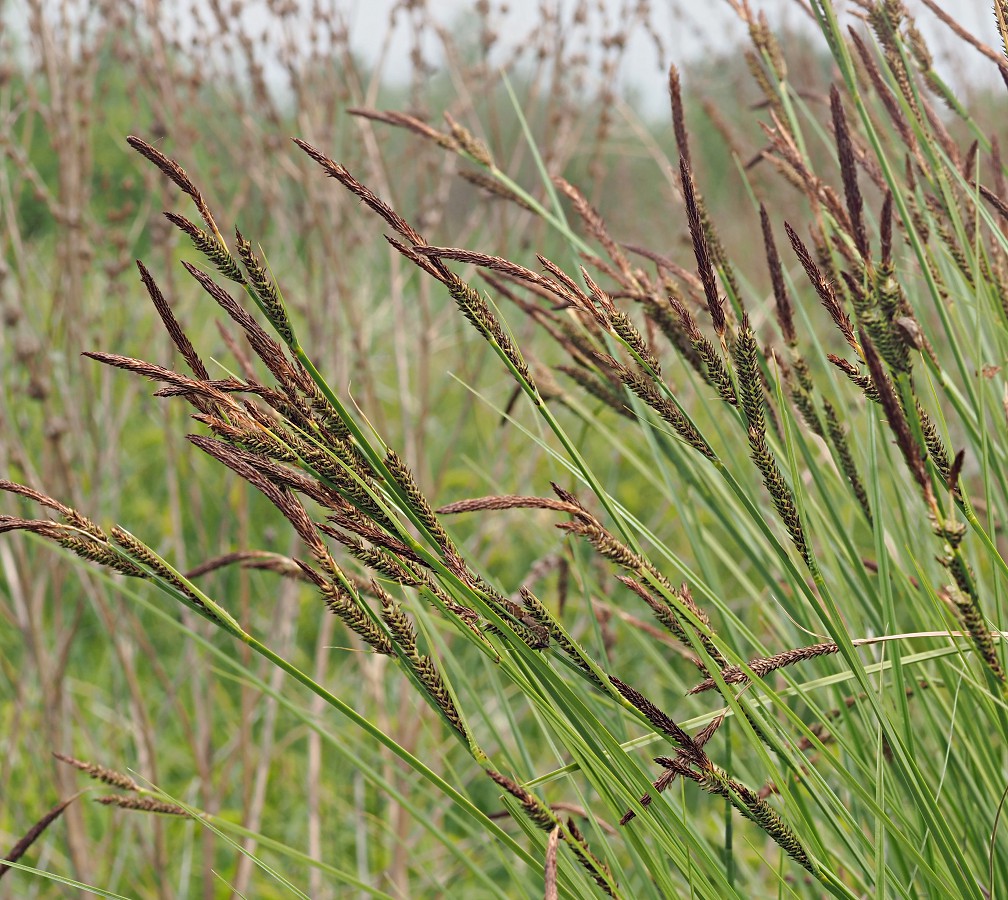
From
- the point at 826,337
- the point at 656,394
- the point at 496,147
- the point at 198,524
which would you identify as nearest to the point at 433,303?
the point at 826,337

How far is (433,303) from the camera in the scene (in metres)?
7.14

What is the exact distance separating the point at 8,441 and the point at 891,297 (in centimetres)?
185

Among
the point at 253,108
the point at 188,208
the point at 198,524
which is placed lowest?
the point at 198,524

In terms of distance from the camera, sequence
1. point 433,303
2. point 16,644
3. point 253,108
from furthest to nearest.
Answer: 1. point 433,303
2. point 16,644
3. point 253,108

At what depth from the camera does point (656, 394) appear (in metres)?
0.71

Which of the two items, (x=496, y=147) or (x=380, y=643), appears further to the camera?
(x=496, y=147)

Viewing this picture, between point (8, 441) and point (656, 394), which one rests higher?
point (656, 394)

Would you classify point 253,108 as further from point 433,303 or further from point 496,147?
point 433,303

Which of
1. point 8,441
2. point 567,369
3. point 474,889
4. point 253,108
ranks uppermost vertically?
point 253,108

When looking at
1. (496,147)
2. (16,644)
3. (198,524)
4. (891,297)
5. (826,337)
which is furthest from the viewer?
(826,337)

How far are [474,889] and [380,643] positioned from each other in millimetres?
2084

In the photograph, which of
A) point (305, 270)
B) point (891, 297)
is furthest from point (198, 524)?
point (891, 297)

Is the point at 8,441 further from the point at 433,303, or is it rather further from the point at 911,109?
the point at 433,303

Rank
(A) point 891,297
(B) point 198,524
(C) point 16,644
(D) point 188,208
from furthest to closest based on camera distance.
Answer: (C) point 16,644
(D) point 188,208
(B) point 198,524
(A) point 891,297
